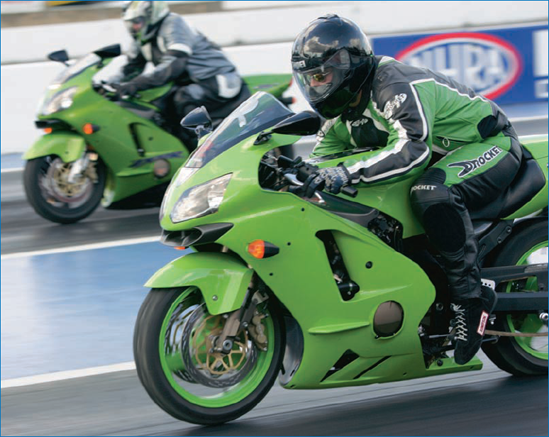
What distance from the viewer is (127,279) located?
298 inches

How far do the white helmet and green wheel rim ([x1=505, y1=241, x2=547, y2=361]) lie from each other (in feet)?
17.2

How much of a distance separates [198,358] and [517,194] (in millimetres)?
1727

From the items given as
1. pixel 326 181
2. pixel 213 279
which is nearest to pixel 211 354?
pixel 213 279

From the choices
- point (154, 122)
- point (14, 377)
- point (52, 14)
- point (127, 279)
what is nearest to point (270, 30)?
point (52, 14)

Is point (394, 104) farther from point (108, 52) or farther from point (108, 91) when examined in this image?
point (108, 52)

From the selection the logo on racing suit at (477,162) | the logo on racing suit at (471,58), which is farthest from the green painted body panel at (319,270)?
the logo on racing suit at (471,58)

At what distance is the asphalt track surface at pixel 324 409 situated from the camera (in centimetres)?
455

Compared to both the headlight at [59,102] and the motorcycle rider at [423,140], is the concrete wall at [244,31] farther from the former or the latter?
the motorcycle rider at [423,140]

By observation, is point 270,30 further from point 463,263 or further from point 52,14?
point 463,263

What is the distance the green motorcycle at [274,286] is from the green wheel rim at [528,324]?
1.37 ft

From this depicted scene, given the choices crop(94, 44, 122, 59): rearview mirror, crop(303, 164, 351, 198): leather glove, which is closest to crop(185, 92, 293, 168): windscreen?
crop(303, 164, 351, 198): leather glove

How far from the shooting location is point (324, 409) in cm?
482

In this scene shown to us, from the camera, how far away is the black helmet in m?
4.64

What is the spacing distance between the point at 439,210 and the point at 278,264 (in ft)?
2.49
